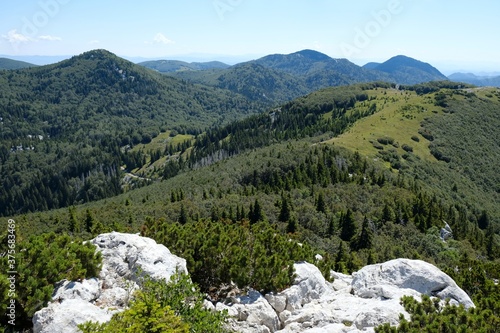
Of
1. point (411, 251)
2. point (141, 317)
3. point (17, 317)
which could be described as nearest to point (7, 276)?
point (17, 317)

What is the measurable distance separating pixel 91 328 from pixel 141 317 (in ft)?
9.81

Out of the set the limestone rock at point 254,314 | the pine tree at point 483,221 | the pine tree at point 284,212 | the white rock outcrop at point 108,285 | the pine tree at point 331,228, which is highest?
the white rock outcrop at point 108,285

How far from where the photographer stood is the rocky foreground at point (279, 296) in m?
18.3

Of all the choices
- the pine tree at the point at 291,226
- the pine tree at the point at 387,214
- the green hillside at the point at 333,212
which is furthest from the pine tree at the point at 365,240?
the pine tree at the point at 387,214

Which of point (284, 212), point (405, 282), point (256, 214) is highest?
point (405, 282)

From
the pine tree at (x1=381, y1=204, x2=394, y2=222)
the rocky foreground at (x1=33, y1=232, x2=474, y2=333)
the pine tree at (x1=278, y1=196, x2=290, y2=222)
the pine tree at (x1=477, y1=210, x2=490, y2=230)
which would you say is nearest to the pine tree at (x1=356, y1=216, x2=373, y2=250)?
the pine tree at (x1=381, y1=204, x2=394, y2=222)

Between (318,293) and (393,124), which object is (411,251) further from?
(393,124)

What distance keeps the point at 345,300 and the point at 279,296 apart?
189 inches

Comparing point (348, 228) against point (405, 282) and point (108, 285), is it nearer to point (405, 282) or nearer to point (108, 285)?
point (405, 282)

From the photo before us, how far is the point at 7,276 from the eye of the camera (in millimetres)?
17172

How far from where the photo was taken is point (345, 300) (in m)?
25.0

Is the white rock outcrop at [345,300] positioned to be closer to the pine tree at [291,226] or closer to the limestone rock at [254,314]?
the limestone rock at [254,314]

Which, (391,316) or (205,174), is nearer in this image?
(391,316)

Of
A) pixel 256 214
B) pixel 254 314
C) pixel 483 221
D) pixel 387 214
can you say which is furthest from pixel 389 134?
pixel 254 314
